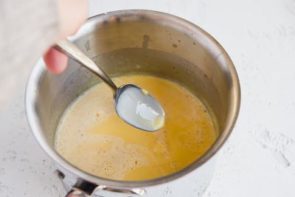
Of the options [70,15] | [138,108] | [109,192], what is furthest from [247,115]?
[70,15]

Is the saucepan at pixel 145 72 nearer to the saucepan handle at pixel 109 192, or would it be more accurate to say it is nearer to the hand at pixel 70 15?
the saucepan handle at pixel 109 192

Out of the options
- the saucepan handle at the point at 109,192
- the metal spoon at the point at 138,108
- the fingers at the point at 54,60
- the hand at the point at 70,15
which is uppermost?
the hand at the point at 70,15

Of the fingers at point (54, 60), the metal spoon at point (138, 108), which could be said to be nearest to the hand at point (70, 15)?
the fingers at point (54, 60)

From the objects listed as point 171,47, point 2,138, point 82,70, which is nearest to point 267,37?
point 171,47

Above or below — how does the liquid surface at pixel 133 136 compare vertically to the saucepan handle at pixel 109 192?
below

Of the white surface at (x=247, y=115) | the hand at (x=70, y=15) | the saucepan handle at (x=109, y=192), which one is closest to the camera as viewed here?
the hand at (x=70, y=15)

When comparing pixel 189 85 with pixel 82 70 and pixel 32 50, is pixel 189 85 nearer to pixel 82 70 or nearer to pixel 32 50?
pixel 82 70

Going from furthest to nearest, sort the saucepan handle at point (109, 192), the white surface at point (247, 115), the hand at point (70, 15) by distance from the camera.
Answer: the white surface at point (247, 115), the saucepan handle at point (109, 192), the hand at point (70, 15)

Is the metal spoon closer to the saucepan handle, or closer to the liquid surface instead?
the liquid surface
